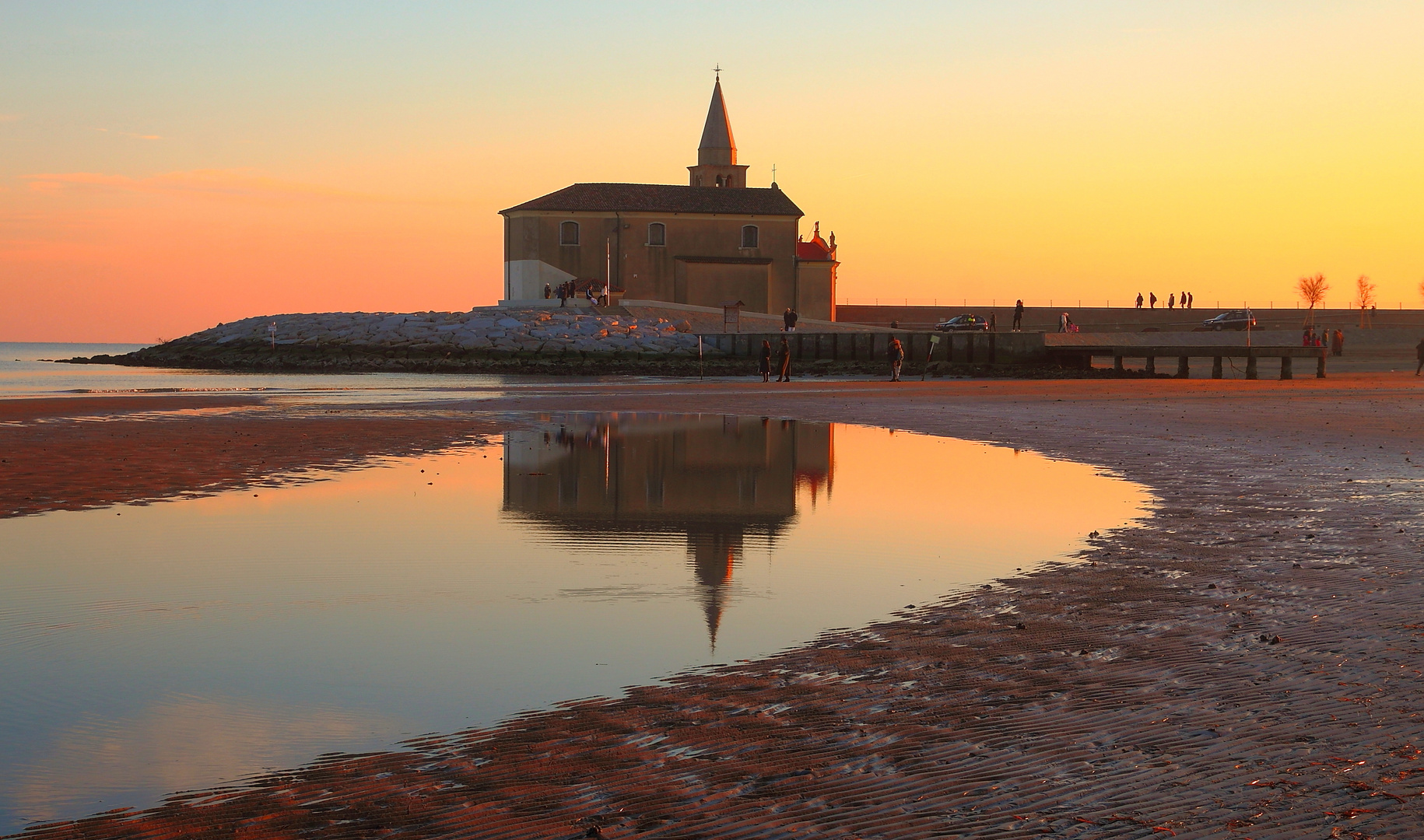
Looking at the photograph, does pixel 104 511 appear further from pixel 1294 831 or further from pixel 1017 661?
pixel 1294 831

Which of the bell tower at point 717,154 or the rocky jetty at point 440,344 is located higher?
the bell tower at point 717,154

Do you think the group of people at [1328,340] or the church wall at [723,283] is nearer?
Answer: the group of people at [1328,340]

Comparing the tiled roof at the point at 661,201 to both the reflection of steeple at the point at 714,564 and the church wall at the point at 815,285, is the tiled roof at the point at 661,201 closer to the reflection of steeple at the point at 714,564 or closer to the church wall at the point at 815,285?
the church wall at the point at 815,285

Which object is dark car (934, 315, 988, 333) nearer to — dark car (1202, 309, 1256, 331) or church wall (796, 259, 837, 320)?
church wall (796, 259, 837, 320)

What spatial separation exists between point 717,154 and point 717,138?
1.15m

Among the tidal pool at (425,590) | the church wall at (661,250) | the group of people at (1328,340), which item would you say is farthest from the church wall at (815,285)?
the tidal pool at (425,590)

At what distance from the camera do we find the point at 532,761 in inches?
183

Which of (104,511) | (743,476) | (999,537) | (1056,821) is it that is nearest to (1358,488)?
(999,537)

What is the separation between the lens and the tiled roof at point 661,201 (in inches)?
2876

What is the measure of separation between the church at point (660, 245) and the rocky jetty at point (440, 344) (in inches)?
226

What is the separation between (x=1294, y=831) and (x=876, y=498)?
8.88m

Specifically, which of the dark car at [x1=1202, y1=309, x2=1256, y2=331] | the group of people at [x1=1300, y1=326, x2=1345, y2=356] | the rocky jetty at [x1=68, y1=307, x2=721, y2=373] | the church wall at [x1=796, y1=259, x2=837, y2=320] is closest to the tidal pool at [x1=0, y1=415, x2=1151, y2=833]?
the rocky jetty at [x1=68, y1=307, x2=721, y2=373]

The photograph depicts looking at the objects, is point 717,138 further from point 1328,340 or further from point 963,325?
point 1328,340

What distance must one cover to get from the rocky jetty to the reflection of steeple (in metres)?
40.7
